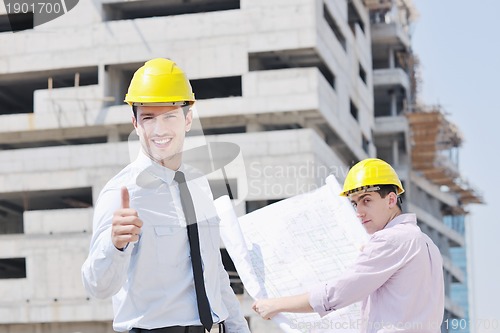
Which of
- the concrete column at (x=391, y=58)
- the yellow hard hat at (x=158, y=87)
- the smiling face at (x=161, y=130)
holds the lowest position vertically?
the concrete column at (x=391, y=58)

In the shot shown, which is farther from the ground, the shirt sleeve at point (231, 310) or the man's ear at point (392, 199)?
the man's ear at point (392, 199)

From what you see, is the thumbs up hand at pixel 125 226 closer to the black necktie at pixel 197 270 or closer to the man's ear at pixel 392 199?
the black necktie at pixel 197 270

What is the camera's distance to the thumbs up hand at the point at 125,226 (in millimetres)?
3336

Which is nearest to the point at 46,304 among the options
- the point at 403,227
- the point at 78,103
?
the point at 78,103

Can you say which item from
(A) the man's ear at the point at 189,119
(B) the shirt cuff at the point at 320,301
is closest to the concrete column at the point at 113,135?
(B) the shirt cuff at the point at 320,301

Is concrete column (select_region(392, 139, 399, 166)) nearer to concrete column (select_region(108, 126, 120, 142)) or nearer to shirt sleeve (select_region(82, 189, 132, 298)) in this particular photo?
concrete column (select_region(108, 126, 120, 142))

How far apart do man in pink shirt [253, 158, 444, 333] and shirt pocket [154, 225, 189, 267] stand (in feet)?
3.20

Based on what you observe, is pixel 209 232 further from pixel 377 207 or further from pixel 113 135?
pixel 113 135

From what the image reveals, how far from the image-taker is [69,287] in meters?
30.0

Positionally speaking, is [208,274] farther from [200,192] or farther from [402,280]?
[402,280]

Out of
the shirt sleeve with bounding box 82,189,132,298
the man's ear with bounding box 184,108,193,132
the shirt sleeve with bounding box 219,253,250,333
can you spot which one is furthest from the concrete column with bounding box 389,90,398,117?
the shirt sleeve with bounding box 82,189,132,298

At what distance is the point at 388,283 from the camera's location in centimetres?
460

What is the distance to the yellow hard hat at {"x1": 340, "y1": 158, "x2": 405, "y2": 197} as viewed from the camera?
15.5ft

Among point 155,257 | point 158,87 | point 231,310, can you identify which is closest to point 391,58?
point 231,310
